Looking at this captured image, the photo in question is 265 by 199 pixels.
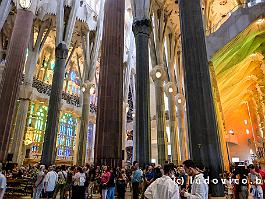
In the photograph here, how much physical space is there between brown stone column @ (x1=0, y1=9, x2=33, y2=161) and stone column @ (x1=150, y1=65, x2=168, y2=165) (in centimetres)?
873

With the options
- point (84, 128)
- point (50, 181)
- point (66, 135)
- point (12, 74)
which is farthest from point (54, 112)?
point (66, 135)

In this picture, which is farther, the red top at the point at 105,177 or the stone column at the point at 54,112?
the stone column at the point at 54,112

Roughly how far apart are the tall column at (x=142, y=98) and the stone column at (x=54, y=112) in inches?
204

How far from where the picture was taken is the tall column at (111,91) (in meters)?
7.43

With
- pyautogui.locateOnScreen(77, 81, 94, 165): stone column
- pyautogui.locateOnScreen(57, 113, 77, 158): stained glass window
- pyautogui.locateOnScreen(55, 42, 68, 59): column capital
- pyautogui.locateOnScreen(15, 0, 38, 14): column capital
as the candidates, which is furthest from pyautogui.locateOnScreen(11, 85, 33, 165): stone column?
pyautogui.locateOnScreen(15, 0, 38, 14): column capital

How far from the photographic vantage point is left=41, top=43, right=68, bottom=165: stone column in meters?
12.9

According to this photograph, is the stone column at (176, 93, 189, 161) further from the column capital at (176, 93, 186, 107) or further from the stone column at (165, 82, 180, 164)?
the stone column at (165, 82, 180, 164)

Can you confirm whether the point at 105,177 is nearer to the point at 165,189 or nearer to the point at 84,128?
the point at 165,189

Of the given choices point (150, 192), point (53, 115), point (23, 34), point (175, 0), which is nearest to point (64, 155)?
point (53, 115)

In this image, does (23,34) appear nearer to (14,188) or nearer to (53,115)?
(53,115)

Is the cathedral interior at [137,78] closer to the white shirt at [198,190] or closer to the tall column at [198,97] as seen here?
the tall column at [198,97]

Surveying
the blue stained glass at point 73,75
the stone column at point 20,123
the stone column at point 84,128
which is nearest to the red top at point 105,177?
the stone column at point 84,128

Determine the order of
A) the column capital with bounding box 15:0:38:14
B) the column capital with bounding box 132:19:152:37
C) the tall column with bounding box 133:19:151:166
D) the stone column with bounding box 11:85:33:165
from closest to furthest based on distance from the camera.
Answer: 1. the tall column with bounding box 133:19:151:166
2. the column capital with bounding box 15:0:38:14
3. the column capital with bounding box 132:19:152:37
4. the stone column with bounding box 11:85:33:165

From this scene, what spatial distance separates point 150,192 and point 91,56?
63.6 ft
